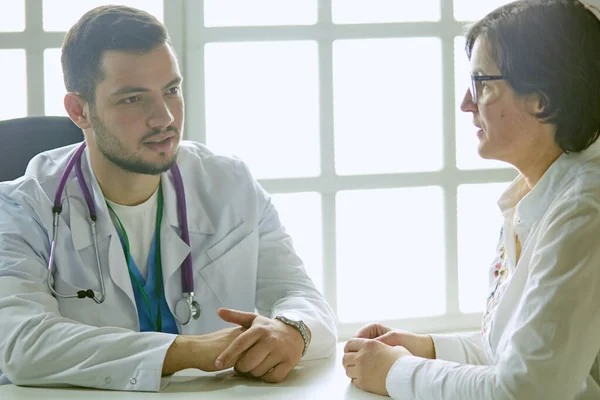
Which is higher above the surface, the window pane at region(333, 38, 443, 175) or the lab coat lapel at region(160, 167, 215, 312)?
the window pane at region(333, 38, 443, 175)

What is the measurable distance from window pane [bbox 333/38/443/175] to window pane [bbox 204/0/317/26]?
0.18 metres

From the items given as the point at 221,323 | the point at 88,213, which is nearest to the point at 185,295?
the point at 221,323

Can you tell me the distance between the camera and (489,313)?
1470 mm

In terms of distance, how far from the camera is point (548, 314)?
1157mm

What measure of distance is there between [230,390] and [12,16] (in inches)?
68.6

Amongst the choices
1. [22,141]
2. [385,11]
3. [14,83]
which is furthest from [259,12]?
[22,141]

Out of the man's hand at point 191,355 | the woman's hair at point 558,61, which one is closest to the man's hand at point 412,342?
the man's hand at point 191,355

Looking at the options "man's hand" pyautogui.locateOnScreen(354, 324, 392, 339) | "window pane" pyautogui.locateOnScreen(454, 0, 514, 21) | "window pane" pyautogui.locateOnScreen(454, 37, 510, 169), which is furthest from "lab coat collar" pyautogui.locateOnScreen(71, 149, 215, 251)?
"window pane" pyautogui.locateOnScreen(454, 0, 514, 21)

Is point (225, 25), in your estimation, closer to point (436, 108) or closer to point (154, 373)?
point (436, 108)

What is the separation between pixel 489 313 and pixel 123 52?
1.03 meters

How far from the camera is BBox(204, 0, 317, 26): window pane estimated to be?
2742 millimetres

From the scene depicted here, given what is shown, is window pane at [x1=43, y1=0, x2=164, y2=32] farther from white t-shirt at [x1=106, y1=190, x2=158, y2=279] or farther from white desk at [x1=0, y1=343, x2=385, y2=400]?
white desk at [x1=0, y1=343, x2=385, y2=400]

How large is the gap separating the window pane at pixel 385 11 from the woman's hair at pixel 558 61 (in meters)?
1.54

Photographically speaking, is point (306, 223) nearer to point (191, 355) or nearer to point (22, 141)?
point (22, 141)
